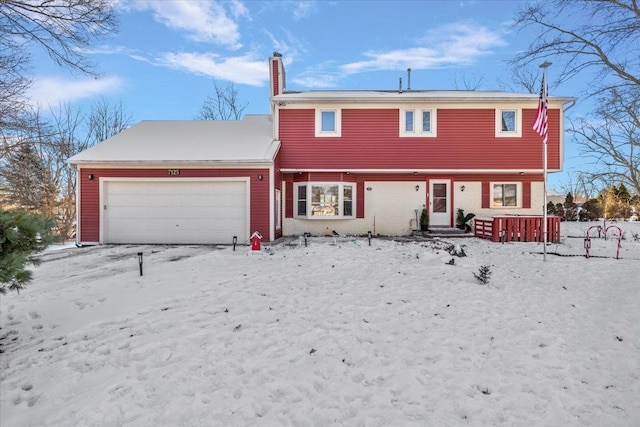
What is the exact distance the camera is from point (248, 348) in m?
3.50

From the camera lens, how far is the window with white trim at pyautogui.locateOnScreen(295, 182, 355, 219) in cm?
1280

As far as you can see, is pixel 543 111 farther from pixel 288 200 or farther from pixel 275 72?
pixel 275 72

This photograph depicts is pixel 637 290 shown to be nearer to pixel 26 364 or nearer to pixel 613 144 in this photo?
pixel 26 364

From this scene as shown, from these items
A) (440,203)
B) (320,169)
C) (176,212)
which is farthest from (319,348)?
(440,203)

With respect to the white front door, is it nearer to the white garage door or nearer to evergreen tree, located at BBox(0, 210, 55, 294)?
the white garage door

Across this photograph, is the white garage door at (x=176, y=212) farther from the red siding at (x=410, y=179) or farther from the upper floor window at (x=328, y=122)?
the upper floor window at (x=328, y=122)

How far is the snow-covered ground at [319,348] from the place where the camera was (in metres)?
2.62

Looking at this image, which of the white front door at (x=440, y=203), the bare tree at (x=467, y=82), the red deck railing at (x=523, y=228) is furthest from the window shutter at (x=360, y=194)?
the bare tree at (x=467, y=82)

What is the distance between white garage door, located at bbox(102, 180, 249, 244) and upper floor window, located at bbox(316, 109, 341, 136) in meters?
3.93

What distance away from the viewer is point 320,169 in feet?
41.3

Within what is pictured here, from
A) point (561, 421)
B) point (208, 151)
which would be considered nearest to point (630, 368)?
point (561, 421)

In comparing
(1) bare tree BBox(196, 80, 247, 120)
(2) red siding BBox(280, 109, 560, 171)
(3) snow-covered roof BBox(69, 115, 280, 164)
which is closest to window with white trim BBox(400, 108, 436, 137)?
(2) red siding BBox(280, 109, 560, 171)

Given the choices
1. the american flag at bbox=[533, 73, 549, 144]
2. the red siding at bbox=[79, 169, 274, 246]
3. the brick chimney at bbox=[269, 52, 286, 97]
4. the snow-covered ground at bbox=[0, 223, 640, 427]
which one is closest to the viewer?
the snow-covered ground at bbox=[0, 223, 640, 427]

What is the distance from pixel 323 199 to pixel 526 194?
29.0 ft
